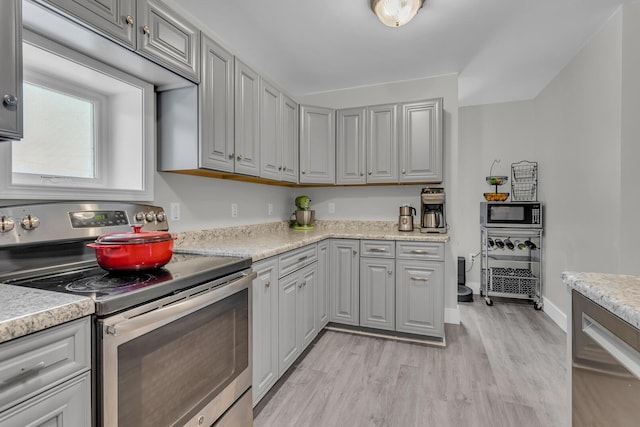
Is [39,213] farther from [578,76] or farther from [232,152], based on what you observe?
[578,76]

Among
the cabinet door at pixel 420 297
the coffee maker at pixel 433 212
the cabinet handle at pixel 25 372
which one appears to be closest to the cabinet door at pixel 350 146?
the coffee maker at pixel 433 212

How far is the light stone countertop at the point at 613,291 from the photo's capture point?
72cm

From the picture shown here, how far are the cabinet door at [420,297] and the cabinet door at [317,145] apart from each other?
3.80 feet

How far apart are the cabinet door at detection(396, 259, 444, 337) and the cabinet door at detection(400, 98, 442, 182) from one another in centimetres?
85

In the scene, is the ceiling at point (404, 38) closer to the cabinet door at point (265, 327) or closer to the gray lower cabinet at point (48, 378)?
the cabinet door at point (265, 327)

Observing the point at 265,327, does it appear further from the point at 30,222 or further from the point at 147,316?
the point at 30,222

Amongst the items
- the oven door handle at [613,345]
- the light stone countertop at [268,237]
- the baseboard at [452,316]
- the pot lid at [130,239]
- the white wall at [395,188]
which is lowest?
the baseboard at [452,316]

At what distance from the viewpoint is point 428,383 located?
6.65 feet

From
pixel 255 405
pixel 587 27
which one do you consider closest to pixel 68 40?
pixel 255 405

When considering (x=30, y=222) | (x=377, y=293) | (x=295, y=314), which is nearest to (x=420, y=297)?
(x=377, y=293)

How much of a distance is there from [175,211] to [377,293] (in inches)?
69.8

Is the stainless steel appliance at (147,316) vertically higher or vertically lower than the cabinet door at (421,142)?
lower

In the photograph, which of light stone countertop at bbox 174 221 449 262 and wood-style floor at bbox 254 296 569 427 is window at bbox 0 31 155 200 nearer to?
light stone countertop at bbox 174 221 449 262

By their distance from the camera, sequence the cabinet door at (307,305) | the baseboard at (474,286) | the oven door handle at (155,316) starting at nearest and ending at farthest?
the oven door handle at (155,316) → the cabinet door at (307,305) → the baseboard at (474,286)
